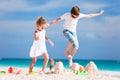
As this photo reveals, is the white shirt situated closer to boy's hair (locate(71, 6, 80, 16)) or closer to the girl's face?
boy's hair (locate(71, 6, 80, 16))

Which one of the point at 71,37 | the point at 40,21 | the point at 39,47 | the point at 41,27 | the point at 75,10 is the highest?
the point at 75,10

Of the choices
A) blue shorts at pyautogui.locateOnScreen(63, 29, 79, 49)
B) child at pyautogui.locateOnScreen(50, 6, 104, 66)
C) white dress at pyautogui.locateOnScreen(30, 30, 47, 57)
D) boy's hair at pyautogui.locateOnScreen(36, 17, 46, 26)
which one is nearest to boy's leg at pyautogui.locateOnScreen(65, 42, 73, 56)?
child at pyautogui.locateOnScreen(50, 6, 104, 66)

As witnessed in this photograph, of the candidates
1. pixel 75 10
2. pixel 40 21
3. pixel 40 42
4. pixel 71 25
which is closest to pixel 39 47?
pixel 40 42

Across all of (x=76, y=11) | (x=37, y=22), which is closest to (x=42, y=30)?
(x=37, y=22)

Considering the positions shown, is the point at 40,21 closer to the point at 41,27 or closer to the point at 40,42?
the point at 41,27

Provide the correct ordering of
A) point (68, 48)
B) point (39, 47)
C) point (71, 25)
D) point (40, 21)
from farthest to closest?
point (68, 48), point (71, 25), point (39, 47), point (40, 21)

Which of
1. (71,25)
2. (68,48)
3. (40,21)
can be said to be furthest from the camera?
(68,48)

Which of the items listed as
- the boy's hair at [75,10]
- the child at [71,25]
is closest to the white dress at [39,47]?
the child at [71,25]

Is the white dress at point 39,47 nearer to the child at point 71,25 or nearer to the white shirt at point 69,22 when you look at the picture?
the child at point 71,25

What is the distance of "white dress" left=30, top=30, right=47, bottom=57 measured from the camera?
53.9 ft

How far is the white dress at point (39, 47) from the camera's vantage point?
53.9ft

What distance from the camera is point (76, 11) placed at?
16.5 m

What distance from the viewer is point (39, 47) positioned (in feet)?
54.0

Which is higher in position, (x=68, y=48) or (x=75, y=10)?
(x=75, y=10)
